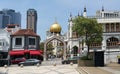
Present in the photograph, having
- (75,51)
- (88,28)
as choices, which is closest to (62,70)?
(88,28)

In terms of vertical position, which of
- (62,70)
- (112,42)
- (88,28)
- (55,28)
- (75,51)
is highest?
(55,28)

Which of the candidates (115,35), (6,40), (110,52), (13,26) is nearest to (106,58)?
(110,52)

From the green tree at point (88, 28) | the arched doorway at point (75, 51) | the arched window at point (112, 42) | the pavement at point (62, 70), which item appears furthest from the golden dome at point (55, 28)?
Result: the pavement at point (62, 70)

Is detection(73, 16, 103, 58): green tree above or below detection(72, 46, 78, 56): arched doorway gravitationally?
above

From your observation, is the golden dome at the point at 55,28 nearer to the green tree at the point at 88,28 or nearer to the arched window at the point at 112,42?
the arched window at the point at 112,42

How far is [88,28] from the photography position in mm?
46781

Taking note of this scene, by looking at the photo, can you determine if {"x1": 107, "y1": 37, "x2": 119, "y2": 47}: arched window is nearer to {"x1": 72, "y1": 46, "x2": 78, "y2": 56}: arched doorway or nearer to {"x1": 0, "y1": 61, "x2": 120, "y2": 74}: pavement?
{"x1": 72, "y1": 46, "x2": 78, "y2": 56}: arched doorway

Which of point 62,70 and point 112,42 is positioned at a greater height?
point 112,42

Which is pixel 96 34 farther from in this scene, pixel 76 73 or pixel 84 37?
pixel 76 73

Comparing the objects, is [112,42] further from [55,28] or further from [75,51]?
[55,28]

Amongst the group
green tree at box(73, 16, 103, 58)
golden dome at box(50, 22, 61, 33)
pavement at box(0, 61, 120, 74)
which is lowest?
pavement at box(0, 61, 120, 74)

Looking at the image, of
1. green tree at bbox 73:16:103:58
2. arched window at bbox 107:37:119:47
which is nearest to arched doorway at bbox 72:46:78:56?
arched window at bbox 107:37:119:47

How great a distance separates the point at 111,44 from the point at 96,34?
22.0 metres

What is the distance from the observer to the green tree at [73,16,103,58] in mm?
46312
